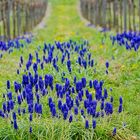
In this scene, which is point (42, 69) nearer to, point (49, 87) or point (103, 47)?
point (49, 87)

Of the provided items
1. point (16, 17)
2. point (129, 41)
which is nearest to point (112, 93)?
point (129, 41)

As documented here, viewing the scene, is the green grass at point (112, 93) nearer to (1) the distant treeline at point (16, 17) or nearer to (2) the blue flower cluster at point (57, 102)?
(2) the blue flower cluster at point (57, 102)

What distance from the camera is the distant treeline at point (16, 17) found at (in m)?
15.5

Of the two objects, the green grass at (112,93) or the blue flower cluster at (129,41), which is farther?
the blue flower cluster at (129,41)

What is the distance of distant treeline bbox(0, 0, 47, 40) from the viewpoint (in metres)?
15.5

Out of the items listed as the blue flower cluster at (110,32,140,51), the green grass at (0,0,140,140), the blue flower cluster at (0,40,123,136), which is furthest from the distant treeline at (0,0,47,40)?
the blue flower cluster at (0,40,123,136)

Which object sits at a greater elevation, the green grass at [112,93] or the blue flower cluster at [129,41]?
the blue flower cluster at [129,41]

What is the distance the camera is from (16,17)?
19.5 meters

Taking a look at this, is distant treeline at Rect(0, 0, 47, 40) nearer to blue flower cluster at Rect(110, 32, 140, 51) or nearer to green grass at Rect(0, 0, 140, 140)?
green grass at Rect(0, 0, 140, 140)

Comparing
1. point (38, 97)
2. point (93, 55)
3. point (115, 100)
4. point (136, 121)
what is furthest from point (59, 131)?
point (93, 55)

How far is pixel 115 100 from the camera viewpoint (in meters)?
5.98

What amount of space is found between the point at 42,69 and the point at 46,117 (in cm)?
185

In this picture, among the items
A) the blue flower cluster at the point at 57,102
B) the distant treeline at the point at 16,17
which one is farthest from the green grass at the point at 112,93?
the distant treeline at the point at 16,17

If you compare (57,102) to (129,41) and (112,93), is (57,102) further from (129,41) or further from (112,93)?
(129,41)
